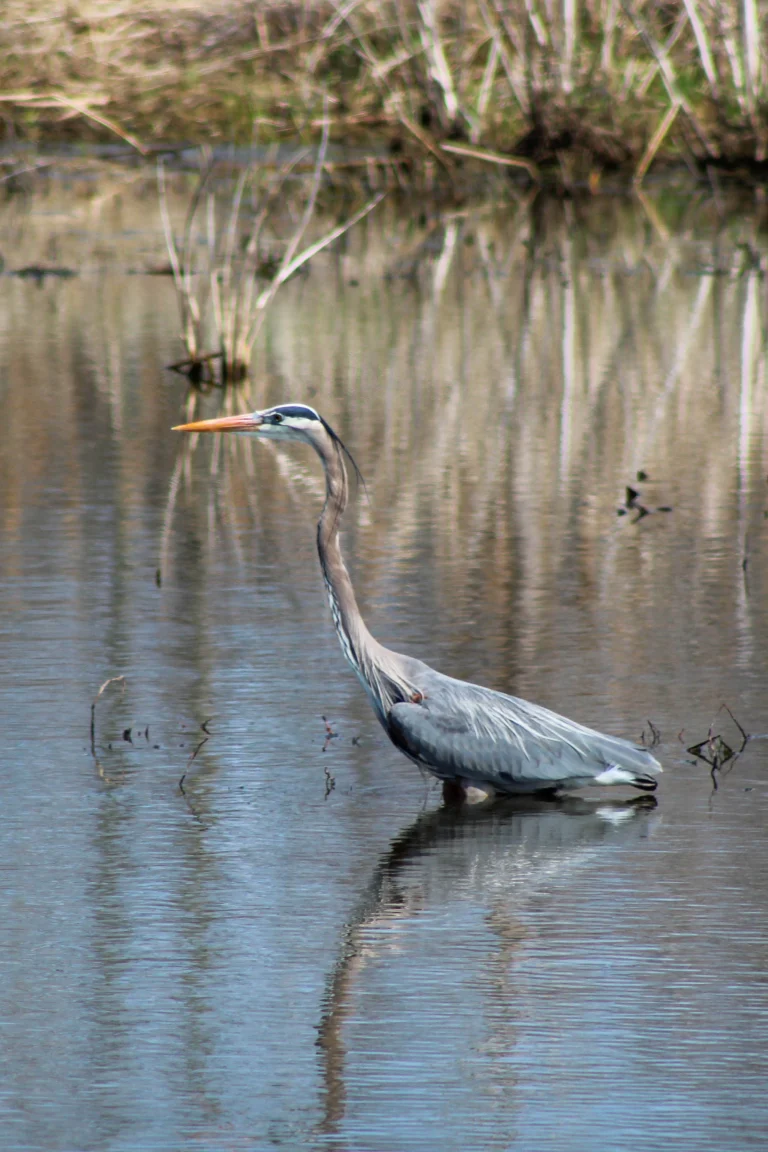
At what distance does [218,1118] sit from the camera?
14.3 feet

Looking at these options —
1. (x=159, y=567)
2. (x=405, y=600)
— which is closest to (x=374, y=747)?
(x=405, y=600)

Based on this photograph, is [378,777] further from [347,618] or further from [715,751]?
[715,751]

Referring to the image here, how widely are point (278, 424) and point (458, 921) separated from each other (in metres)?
2.28

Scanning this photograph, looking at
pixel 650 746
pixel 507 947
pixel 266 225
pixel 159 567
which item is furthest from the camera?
pixel 266 225

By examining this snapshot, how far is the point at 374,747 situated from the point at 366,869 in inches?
50.3

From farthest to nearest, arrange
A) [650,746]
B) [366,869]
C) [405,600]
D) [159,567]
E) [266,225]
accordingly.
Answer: [266,225], [159,567], [405,600], [650,746], [366,869]

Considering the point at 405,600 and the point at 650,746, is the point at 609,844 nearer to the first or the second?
the point at 650,746

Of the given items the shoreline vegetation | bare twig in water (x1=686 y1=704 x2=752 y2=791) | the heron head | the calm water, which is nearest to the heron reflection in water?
the calm water

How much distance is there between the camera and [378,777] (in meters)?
6.98

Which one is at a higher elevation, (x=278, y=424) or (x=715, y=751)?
(x=278, y=424)

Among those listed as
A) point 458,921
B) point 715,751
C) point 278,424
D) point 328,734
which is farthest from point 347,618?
point 458,921

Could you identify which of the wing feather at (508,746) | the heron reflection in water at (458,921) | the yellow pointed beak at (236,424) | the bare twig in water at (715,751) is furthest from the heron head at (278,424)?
the bare twig in water at (715,751)

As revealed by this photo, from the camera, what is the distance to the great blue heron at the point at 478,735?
21.7ft

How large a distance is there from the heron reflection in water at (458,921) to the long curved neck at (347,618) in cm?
41
